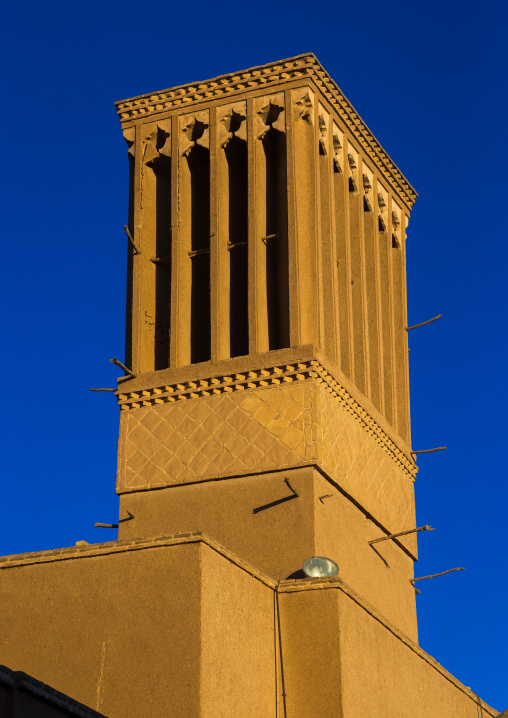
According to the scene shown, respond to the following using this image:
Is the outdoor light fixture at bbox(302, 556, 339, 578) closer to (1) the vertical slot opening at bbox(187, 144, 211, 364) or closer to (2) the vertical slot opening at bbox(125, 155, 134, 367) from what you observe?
(1) the vertical slot opening at bbox(187, 144, 211, 364)

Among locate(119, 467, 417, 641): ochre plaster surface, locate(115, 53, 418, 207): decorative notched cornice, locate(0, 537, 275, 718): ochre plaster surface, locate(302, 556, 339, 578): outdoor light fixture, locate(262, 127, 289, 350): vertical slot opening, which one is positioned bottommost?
locate(0, 537, 275, 718): ochre plaster surface

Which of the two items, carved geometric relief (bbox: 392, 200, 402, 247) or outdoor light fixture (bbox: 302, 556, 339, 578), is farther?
carved geometric relief (bbox: 392, 200, 402, 247)

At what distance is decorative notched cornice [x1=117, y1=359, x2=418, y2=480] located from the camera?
53.6ft

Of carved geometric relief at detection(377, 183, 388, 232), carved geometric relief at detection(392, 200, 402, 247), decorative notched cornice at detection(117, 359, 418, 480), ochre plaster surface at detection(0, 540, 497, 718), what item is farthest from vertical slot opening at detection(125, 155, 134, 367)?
ochre plaster surface at detection(0, 540, 497, 718)

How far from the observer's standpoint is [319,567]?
47.2 feet

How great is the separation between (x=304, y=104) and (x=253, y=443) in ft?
15.2

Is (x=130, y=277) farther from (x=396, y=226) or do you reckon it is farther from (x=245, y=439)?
(x=396, y=226)

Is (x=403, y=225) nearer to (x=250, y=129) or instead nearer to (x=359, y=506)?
(x=250, y=129)

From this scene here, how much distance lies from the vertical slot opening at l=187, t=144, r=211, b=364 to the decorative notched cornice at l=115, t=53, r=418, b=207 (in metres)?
0.75

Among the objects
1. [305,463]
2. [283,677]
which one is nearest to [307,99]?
[305,463]

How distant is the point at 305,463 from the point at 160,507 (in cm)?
192

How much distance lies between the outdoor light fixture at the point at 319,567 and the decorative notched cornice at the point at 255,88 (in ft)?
21.9

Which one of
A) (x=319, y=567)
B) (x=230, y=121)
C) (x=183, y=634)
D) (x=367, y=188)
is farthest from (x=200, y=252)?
(x=183, y=634)

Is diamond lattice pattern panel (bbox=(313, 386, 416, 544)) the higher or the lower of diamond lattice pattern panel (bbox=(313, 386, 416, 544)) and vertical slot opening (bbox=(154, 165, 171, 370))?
the lower
